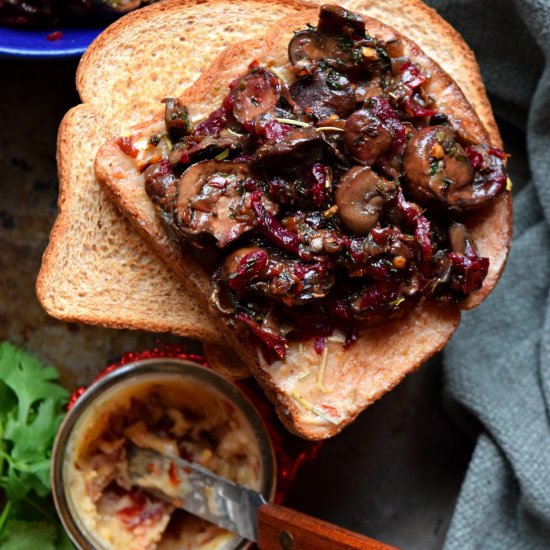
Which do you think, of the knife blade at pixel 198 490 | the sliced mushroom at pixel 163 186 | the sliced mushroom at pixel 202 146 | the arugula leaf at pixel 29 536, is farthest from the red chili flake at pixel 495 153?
the arugula leaf at pixel 29 536

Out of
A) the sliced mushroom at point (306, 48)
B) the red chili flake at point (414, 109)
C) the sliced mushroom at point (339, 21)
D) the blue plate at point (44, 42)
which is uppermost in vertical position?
the sliced mushroom at point (339, 21)

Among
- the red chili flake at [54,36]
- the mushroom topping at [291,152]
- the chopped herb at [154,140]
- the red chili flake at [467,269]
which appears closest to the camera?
the mushroom topping at [291,152]

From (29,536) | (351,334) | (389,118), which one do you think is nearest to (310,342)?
(351,334)

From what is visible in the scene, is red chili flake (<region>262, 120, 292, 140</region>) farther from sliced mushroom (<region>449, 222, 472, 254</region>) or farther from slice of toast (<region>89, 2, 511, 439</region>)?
sliced mushroom (<region>449, 222, 472, 254</region>)

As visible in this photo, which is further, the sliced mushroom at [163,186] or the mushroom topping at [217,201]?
the sliced mushroom at [163,186]

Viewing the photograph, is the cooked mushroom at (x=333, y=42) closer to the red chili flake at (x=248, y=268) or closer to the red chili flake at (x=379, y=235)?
the red chili flake at (x=379, y=235)

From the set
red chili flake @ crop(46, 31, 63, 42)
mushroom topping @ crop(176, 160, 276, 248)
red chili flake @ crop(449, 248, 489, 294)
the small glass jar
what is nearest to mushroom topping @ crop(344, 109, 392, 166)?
mushroom topping @ crop(176, 160, 276, 248)

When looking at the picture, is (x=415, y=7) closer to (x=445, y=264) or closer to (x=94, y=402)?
(x=445, y=264)

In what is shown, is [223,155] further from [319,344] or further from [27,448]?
[27,448]
